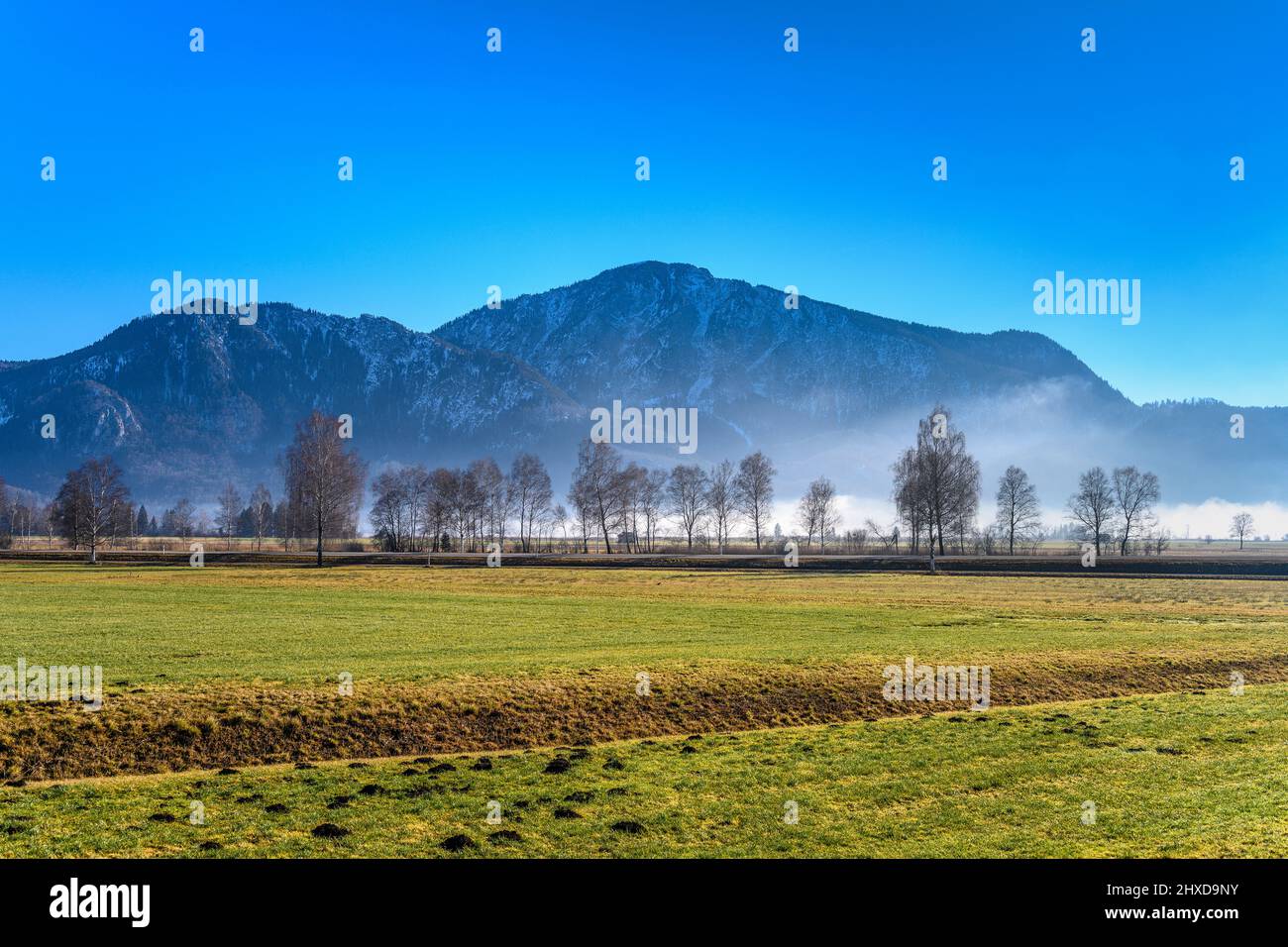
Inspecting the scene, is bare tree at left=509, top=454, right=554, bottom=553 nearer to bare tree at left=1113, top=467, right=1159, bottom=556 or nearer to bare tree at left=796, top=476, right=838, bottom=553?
bare tree at left=796, top=476, right=838, bottom=553

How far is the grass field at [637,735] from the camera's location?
55.1 ft

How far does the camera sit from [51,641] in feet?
114

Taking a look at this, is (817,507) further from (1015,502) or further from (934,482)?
(934,482)

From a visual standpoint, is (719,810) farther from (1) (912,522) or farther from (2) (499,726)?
(1) (912,522)

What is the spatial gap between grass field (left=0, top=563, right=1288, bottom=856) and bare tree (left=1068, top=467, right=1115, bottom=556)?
131876 mm

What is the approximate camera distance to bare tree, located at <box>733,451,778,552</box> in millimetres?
165250

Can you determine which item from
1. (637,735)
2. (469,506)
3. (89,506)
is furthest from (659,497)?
(637,735)

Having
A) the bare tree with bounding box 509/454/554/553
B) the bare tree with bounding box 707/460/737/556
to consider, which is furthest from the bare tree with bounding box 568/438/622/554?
the bare tree with bounding box 707/460/737/556

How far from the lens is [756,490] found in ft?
541

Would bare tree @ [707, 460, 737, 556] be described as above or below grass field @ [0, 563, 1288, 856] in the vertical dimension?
above

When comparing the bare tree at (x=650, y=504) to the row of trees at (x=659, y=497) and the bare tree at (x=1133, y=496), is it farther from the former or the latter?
the bare tree at (x=1133, y=496)

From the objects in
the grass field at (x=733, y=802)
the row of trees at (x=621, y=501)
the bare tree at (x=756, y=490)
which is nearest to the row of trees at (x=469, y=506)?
the row of trees at (x=621, y=501)

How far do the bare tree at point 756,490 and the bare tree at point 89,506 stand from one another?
114333 millimetres
